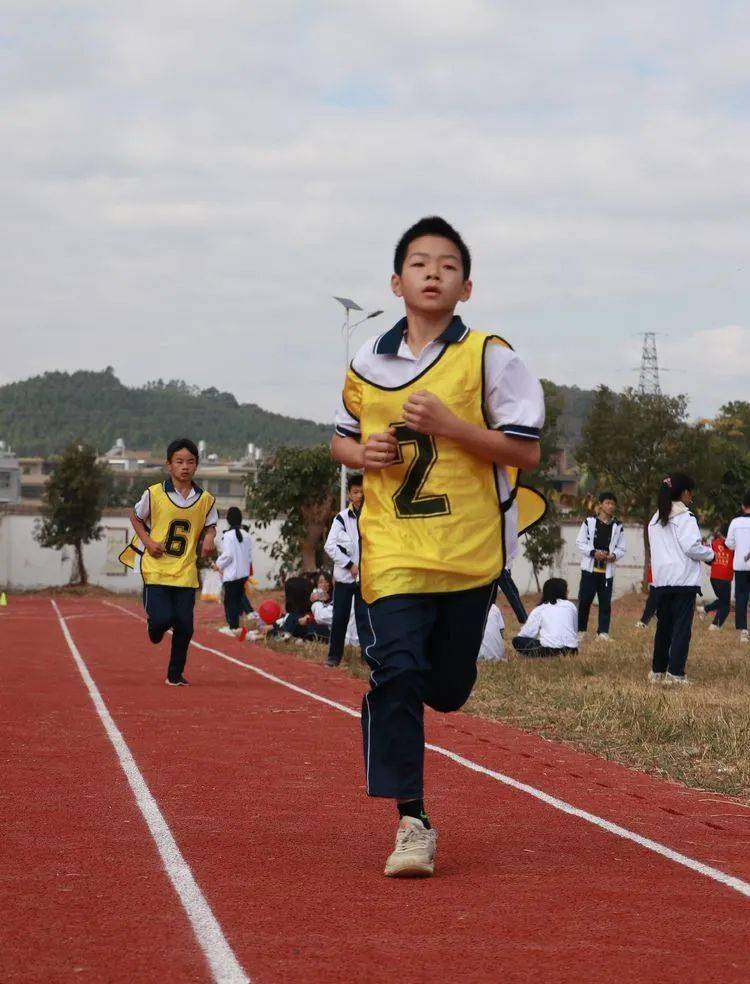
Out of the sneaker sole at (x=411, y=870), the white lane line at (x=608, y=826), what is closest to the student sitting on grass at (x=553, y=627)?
the white lane line at (x=608, y=826)

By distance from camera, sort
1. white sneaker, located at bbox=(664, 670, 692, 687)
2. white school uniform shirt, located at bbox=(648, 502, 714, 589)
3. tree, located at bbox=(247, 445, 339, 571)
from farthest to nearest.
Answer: tree, located at bbox=(247, 445, 339, 571)
white school uniform shirt, located at bbox=(648, 502, 714, 589)
white sneaker, located at bbox=(664, 670, 692, 687)

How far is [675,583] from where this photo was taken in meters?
14.1

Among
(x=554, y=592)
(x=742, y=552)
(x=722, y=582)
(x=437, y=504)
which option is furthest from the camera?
(x=722, y=582)

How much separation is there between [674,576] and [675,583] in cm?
7

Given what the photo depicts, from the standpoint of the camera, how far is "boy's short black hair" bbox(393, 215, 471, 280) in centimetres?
575

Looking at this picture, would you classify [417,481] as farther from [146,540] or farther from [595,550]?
[595,550]

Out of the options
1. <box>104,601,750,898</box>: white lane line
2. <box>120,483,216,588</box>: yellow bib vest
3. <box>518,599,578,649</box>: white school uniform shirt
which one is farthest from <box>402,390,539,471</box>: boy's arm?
<box>518,599,578,649</box>: white school uniform shirt

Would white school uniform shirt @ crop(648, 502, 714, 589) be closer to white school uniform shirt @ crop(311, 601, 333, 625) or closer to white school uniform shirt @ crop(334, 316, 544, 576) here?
white school uniform shirt @ crop(311, 601, 333, 625)

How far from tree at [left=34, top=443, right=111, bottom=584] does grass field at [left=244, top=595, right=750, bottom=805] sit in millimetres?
45484

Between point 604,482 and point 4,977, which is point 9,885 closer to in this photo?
point 4,977

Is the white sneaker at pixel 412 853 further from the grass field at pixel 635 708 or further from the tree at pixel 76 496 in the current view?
the tree at pixel 76 496

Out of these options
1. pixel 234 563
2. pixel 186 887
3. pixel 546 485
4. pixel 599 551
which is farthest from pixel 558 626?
pixel 546 485

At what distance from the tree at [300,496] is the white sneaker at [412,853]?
39.6 m

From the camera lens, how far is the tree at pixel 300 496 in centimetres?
4544
